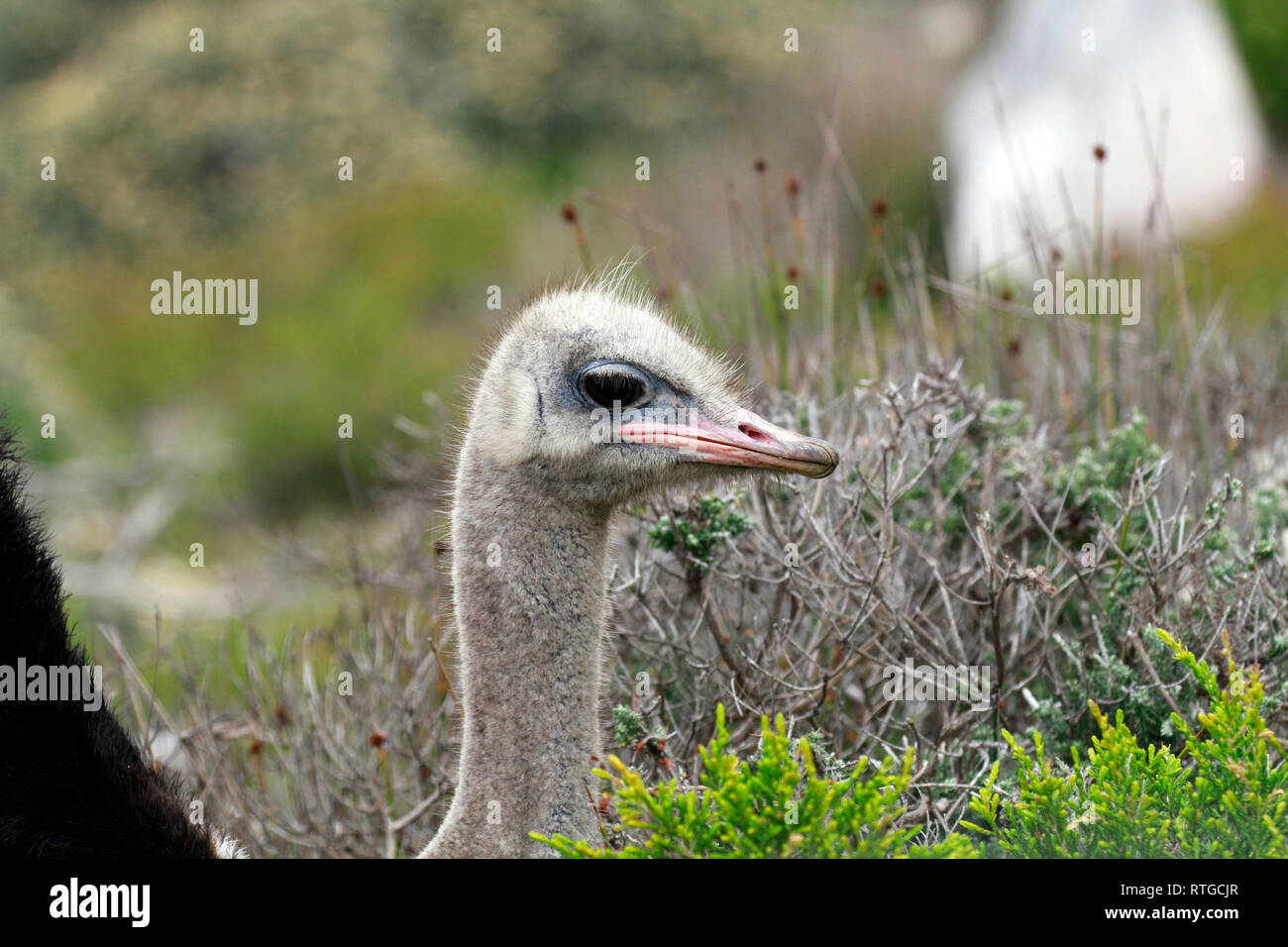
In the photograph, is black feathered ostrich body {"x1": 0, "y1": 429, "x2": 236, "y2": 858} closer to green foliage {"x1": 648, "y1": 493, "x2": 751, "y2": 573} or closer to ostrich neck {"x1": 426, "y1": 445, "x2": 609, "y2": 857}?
ostrich neck {"x1": 426, "y1": 445, "x2": 609, "y2": 857}

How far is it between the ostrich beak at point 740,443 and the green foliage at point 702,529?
1.64 ft

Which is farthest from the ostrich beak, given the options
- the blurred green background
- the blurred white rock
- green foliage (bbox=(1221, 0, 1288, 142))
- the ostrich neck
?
green foliage (bbox=(1221, 0, 1288, 142))

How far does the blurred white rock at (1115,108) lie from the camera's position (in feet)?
34.1

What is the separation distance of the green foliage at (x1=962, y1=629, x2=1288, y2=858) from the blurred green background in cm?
712

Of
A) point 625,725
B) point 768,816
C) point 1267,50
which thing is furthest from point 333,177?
point 768,816

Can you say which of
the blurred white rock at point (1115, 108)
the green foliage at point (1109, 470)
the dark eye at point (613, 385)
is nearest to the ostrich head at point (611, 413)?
the dark eye at point (613, 385)

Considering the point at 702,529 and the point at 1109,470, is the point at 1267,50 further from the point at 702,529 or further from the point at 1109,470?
the point at 702,529

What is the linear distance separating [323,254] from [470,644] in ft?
38.7

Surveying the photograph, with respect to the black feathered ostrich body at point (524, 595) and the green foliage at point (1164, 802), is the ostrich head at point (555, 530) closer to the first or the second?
the black feathered ostrich body at point (524, 595)

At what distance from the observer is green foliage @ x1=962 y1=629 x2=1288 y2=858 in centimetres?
243

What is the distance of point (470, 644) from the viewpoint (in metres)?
2.79

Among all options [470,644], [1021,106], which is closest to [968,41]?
[1021,106]

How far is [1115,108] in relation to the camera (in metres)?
10.7
